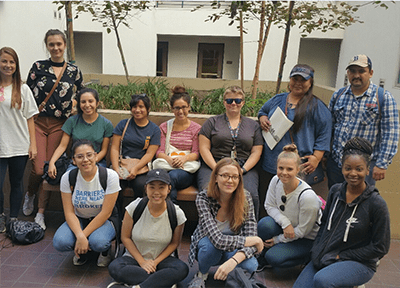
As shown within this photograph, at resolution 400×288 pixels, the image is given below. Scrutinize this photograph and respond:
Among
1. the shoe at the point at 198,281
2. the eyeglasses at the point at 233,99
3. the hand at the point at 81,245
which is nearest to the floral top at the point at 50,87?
the hand at the point at 81,245

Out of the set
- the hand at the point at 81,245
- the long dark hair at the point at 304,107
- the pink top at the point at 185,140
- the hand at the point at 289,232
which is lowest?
the hand at the point at 81,245

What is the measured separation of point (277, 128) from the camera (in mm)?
4035

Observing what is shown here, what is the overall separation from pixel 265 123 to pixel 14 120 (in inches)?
107

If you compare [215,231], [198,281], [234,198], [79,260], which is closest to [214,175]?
[234,198]

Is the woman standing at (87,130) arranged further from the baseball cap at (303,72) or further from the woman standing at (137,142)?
the baseball cap at (303,72)

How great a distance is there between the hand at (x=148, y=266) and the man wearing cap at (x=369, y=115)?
2.16m

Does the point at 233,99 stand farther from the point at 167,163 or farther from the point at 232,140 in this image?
the point at 167,163

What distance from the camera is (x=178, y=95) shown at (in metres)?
4.29

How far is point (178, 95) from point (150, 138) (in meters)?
0.58

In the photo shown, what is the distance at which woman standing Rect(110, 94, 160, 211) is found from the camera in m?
4.15

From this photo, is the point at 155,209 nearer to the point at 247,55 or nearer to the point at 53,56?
the point at 53,56

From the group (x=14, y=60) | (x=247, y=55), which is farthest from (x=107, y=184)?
(x=247, y=55)

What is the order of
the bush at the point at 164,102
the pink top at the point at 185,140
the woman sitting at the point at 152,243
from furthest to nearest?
the bush at the point at 164,102, the pink top at the point at 185,140, the woman sitting at the point at 152,243

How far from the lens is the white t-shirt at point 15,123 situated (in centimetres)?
400
